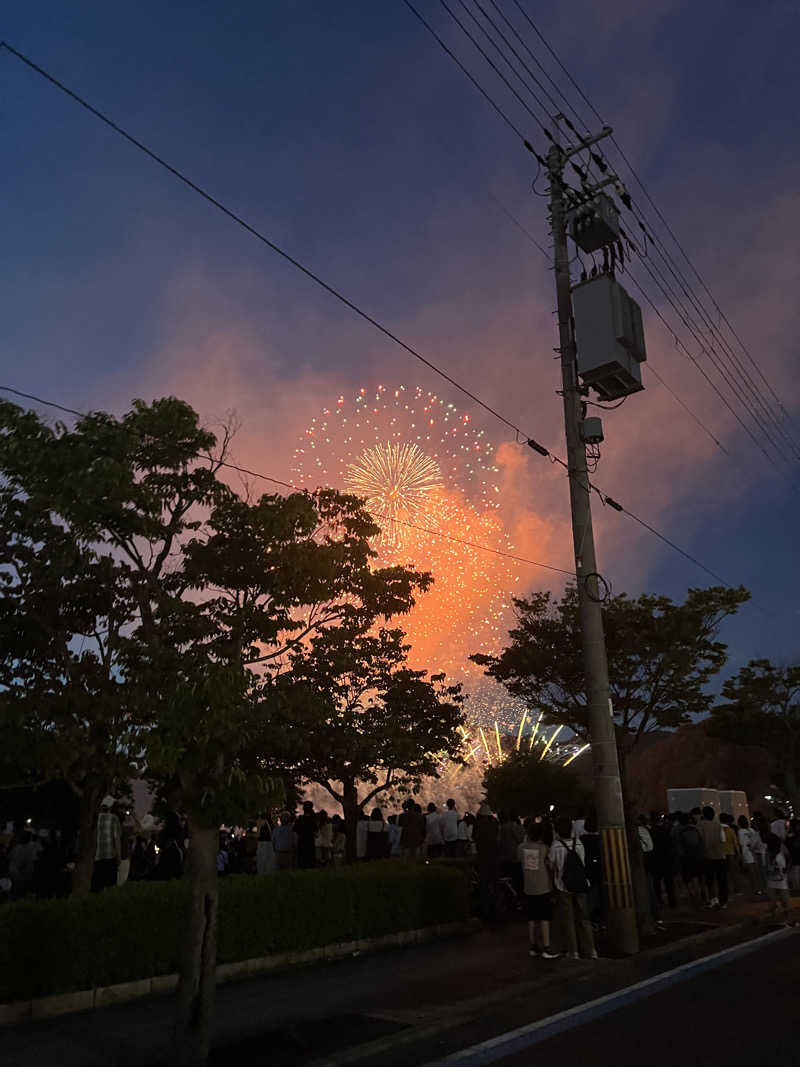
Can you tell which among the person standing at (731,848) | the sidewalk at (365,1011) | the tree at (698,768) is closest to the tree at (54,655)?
the sidewalk at (365,1011)

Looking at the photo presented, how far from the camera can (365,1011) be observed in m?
8.24

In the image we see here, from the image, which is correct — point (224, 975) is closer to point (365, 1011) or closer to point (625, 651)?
point (365, 1011)

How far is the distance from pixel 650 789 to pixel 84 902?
71178 mm

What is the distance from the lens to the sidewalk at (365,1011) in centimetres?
683

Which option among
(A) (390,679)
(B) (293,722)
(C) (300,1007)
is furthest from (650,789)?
A: (C) (300,1007)

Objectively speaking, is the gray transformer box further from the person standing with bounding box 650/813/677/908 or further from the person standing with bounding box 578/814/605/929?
the person standing with bounding box 650/813/677/908

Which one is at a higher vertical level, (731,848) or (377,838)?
(377,838)

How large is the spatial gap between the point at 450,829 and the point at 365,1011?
10900 mm

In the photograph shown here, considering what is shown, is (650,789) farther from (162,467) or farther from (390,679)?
(162,467)

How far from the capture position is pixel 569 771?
213 feet

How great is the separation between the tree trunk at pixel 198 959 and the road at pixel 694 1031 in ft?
6.54

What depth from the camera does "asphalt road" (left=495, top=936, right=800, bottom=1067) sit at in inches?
252

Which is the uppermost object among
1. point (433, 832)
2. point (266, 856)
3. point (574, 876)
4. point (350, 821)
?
point (350, 821)

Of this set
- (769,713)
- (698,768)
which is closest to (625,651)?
(769,713)
